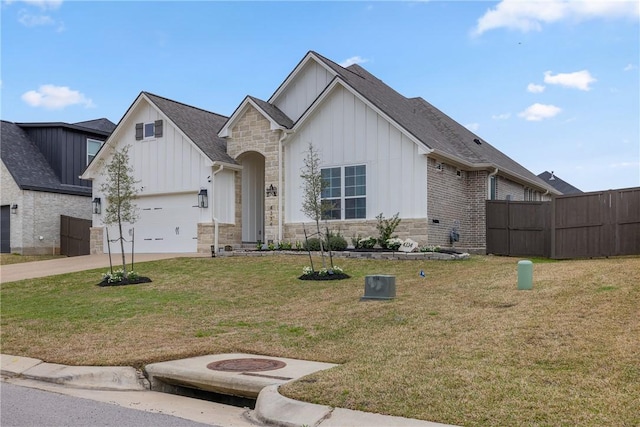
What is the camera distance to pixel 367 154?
19.9m

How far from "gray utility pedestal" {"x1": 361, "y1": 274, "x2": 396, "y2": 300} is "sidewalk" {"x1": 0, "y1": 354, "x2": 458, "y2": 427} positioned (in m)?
4.35

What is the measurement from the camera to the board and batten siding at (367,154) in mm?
19172

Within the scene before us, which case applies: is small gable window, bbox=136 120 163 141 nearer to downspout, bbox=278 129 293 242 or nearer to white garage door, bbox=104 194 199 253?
white garage door, bbox=104 194 199 253

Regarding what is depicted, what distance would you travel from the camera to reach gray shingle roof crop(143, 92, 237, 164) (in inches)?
889

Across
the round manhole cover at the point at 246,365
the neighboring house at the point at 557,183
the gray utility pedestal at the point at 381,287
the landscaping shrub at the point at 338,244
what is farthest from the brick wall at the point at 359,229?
the neighboring house at the point at 557,183

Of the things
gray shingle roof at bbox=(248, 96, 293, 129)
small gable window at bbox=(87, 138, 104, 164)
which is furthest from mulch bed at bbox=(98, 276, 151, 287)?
small gable window at bbox=(87, 138, 104, 164)

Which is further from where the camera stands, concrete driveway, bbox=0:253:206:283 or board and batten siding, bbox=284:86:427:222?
board and batten siding, bbox=284:86:427:222

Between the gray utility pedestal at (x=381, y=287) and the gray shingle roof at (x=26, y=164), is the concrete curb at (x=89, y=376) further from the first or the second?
the gray shingle roof at (x=26, y=164)

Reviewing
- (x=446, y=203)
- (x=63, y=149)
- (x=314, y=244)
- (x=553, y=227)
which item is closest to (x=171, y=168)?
(x=314, y=244)

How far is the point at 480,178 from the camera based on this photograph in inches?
877

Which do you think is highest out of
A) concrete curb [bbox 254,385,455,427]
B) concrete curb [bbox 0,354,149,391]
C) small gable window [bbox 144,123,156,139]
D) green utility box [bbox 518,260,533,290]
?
small gable window [bbox 144,123,156,139]

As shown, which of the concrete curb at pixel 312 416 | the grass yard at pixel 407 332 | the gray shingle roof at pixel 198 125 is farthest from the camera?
the gray shingle roof at pixel 198 125

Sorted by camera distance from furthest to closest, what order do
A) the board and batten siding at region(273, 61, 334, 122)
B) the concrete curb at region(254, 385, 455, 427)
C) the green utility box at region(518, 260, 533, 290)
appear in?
the board and batten siding at region(273, 61, 334, 122), the green utility box at region(518, 260, 533, 290), the concrete curb at region(254, 385, 455, 427)

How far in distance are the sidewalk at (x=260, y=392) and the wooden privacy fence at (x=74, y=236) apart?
1887 centimetres
